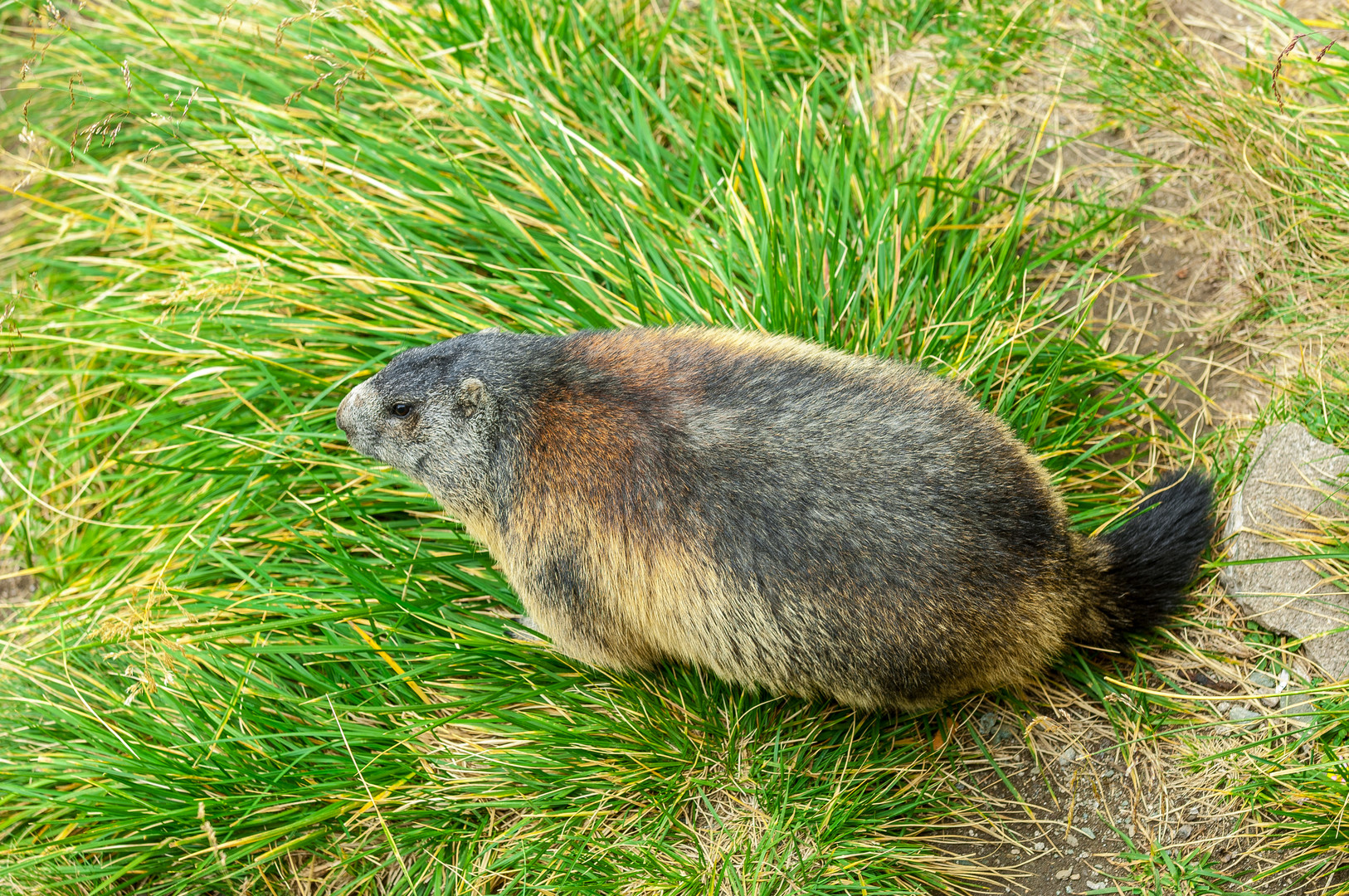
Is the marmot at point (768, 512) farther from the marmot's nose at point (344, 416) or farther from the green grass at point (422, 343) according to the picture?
the green grass at point (422, 343)

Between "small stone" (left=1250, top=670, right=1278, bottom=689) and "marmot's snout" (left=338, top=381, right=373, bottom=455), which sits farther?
"marmot's snout" (left=338, top=381, right=373, bottom=455)

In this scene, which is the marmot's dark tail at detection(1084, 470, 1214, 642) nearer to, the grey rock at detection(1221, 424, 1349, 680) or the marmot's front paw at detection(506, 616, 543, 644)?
the grey rock at detection(1221, 424, 1349, 680)

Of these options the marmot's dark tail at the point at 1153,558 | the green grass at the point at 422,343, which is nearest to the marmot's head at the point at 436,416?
the green grass at the point at 422,343

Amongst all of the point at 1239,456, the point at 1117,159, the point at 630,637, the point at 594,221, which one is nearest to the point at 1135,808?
the point at 1239,456

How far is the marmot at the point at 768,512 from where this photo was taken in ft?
10.6

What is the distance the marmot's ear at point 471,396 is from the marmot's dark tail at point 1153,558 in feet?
8.33

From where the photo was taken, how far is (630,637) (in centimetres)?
371

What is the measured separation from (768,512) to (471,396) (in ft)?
4.41

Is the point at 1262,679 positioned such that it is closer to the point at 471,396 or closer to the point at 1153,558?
the point at 1153,558

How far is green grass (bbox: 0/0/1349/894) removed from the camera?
3.80 metres

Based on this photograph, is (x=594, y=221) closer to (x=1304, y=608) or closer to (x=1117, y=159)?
(x=1117, y=159)

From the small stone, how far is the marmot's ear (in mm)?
3261

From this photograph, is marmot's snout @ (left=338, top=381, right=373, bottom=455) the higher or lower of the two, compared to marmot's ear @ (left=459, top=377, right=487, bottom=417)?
lower

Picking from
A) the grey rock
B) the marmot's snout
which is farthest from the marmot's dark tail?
the marmot's snout
